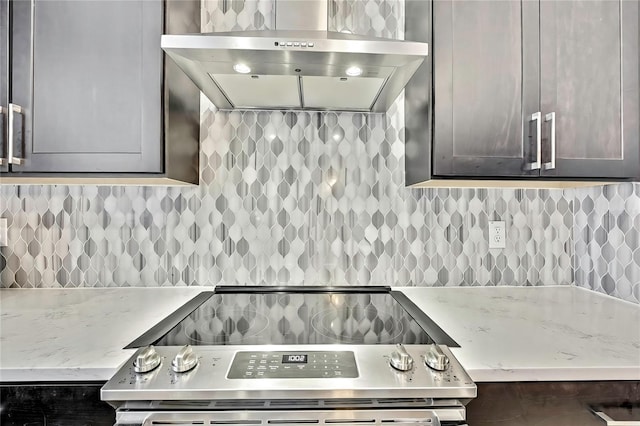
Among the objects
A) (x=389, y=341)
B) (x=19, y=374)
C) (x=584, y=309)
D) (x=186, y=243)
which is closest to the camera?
(x=19, y=374)

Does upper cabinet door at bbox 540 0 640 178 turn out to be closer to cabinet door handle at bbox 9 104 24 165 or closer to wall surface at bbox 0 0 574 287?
wall surface at bbox 0 0 574 287

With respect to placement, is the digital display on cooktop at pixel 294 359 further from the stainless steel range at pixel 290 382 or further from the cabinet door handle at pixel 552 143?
the cabinet door handle at pixel 552 143

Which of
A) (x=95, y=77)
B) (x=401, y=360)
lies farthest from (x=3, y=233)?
(x=401, y=360)

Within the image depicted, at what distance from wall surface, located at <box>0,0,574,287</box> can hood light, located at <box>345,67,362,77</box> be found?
388 mm

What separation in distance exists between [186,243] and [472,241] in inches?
48.2

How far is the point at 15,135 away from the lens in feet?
3.79

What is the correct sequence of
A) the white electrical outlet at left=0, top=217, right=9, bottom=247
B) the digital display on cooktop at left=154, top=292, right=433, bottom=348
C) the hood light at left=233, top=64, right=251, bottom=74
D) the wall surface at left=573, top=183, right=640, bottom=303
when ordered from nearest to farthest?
the digital display on cooktop at left=154, top=292, right=433, bottom=348
the hood light at left=233, top=64, right=251, bottom=74
the wall surface at left=573, top=183, right=640, bottom=303
the white electrical outlet at left=0, top=217, right=9, bottom=247

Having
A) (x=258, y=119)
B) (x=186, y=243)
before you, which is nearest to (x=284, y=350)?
(x=186, y=243)

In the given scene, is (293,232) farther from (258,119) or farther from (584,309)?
(584,309)

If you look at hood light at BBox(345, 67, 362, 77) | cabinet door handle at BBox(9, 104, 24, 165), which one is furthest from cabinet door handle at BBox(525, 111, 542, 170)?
cabinet door handle at BBox(9, 104, 24, 165)

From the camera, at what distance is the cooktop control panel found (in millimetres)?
814

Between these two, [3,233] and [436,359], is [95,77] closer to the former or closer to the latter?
[3,233]

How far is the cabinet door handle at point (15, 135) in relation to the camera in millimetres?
1138

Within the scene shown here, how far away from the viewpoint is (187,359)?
0.83 meters
